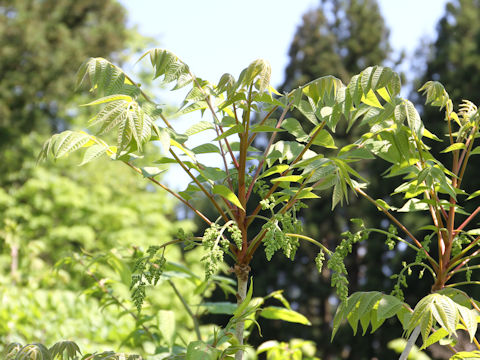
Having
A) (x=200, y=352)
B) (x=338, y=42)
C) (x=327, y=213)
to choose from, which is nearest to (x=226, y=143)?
(x=200, y=352)

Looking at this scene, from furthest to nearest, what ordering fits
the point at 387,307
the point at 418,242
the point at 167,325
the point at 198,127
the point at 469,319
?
1. the point at 167,325
2. the point at 198,127
3. the point at 418,242
4. the point at 387,307
5. the point at 469,319

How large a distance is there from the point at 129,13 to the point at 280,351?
15.8m

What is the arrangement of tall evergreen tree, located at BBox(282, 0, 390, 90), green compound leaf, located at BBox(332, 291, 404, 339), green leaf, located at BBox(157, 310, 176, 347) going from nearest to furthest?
1. green compound leaf, located at BBox(332, 291, 404, 339)
2. green leaf, located at BBox(157, 310, 176, 347)
3. tall evergreen tree, located at BBox(282, 0, 390, 90)

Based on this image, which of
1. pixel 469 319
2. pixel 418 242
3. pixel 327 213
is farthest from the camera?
pixel 327 213

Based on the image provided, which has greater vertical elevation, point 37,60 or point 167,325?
point 37,60

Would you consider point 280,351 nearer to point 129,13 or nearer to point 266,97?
point 266,97

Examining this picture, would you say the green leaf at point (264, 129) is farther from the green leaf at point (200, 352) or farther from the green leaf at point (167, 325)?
the green leaf at point (167, 325)

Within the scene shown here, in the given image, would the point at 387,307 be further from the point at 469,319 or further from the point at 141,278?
the point at 141,278

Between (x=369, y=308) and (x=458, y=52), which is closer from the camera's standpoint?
(x=369, y=308)

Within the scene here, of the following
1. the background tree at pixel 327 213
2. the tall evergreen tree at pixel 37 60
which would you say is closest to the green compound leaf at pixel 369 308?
the background tree at pixel 327 213

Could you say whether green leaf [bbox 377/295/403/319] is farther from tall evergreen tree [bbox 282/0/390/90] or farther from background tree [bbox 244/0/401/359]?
tall evergreen tree [bbox 282/0/390/90]

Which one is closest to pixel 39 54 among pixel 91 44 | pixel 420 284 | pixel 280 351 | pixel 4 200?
pixel 91 44

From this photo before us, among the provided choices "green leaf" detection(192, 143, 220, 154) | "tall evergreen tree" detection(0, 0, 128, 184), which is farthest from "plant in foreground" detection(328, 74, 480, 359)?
"tall evergreen tree" detection(0, 0, 128, 184)

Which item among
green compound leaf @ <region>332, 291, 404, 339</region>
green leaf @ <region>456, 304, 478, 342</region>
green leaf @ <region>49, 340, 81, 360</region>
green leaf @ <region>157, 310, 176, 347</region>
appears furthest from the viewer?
green leaf @ <region>157, 310, 176, 347</region>
